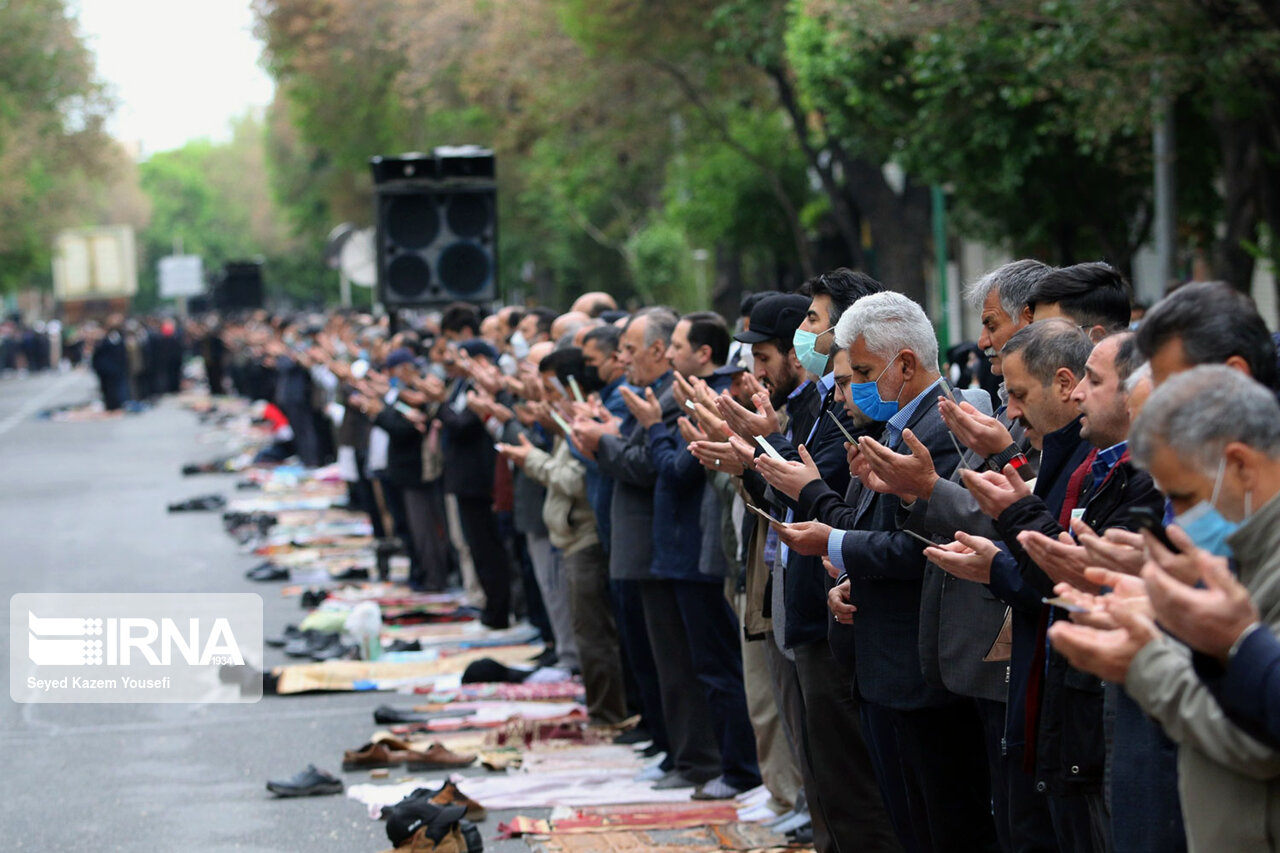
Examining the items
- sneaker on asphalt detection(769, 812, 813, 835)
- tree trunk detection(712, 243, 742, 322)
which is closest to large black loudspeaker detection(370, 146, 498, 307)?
sneaker on asphalt detection(769, 812, 813, 835)

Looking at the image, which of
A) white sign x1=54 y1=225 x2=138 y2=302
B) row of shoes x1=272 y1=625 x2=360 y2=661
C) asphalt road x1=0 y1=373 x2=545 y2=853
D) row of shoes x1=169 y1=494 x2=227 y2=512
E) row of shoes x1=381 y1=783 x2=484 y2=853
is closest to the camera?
row of shoes x1=381 y1=783 x2=484 y2=853

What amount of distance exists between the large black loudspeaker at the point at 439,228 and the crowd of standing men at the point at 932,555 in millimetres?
4485

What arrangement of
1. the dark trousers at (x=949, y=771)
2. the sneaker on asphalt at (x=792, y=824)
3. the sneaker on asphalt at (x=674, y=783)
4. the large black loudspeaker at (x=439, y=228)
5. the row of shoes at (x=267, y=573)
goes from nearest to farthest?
the dark trousers at (x=949, y=771)
the sneaker on asphalt at (x=792, y=824)
the sneaker on asphalt at (x=674, y=783)
the large black loudspeaker at (x=439, y=228)
the row of shoes at (x=267, y=573)

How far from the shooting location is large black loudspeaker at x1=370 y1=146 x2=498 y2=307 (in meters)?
15.4

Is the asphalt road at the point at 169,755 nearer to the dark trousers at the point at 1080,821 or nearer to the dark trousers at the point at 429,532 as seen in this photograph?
the dark trousers at the point at 429,532

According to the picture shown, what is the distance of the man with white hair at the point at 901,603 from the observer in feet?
17.7

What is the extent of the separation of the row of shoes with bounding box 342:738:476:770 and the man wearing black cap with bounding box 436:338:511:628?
3.66 metres

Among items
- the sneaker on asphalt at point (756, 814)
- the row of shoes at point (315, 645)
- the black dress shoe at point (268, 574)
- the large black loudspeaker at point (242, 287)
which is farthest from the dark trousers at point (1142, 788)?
the large black loudspeaker at point (242, 287)

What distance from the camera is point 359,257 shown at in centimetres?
2012

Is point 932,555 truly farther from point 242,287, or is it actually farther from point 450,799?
point 242,287

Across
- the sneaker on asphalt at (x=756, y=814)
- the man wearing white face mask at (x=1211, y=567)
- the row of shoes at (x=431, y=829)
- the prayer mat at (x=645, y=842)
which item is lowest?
the prayer mat at (x=645, y=842)

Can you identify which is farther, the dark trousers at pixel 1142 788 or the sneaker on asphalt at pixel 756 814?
the sneaker on asphalt at pixel 756 814

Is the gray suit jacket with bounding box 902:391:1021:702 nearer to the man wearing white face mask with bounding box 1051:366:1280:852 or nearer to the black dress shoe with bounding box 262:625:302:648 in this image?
the man wearing white face mask with bounding box 1051:366:1280:852

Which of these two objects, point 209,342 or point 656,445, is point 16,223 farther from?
point 656,445
